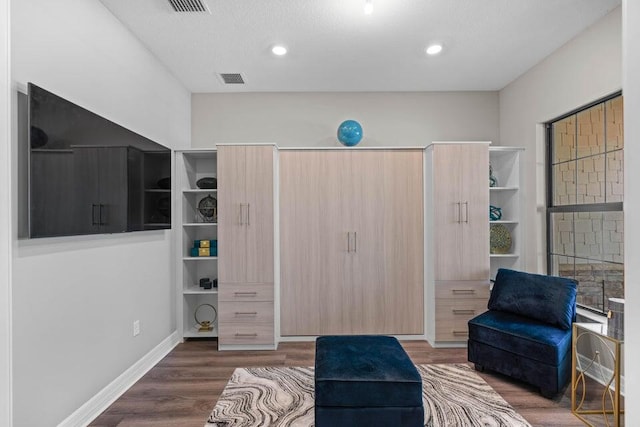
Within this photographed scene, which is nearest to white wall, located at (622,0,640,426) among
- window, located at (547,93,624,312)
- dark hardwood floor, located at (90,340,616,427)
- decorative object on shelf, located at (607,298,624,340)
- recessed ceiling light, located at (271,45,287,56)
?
decorative object on shelf, located at (607,298,624,340)

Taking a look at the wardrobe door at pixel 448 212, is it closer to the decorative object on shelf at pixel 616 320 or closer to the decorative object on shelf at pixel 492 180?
the decorative object on shelf at pixel 492 180

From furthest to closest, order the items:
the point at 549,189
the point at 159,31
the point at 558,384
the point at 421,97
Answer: the point at 421,97 < the point at 549,189 < the point at 159,31 < the point at 558,384

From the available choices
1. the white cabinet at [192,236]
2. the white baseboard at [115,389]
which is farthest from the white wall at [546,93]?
the white baseboard at [115,389]

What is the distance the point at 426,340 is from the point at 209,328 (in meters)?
2.30

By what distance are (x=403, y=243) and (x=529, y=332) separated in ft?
4.68

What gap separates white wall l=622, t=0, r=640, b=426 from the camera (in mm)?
1077

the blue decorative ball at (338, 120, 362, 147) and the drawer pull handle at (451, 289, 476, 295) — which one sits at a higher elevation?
the blue decorative ball at (338, 120, 362, 147)

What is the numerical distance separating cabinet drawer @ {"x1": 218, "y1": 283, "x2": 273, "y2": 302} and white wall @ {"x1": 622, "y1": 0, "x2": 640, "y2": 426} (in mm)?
2910

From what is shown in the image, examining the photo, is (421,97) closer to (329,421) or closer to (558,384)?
(558,384)

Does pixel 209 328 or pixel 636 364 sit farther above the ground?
pixel 636 364

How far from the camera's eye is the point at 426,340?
3820 millimetres

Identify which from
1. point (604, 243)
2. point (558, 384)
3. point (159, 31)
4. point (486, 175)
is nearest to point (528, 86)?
point (486, 175)

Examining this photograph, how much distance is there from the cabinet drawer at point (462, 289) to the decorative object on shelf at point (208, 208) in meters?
2.44

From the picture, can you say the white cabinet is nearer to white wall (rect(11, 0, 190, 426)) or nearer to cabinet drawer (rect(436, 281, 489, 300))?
white wall (rect(11, 0, 190, 426))
